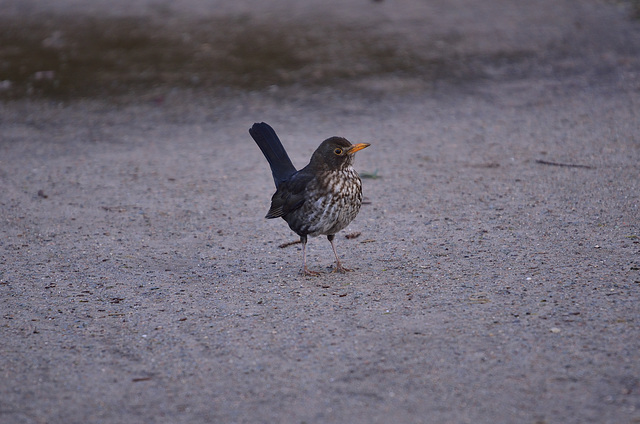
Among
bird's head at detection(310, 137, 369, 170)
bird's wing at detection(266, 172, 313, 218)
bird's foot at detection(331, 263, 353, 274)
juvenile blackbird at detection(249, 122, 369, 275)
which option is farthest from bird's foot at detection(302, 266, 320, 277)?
bird's head at detection(310, 137, 369, 170)

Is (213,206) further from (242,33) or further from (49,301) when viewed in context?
(242,33)

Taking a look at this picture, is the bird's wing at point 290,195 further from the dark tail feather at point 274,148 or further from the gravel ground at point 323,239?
the gravel ground at point 323,239

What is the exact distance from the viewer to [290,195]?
611cm

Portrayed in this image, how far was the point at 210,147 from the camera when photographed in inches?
381

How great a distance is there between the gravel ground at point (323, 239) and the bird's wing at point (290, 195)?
50 cm

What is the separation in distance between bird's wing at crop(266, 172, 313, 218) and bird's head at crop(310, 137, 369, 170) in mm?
173

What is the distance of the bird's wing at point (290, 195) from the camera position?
19.7ft

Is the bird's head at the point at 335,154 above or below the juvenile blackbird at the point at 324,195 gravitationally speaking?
above

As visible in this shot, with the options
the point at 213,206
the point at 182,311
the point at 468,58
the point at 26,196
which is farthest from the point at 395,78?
the point at 182,311

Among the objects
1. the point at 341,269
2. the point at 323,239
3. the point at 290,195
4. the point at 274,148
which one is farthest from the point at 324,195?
the point at 323,239

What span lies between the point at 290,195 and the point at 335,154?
0.52m

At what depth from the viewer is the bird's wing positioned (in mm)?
6008

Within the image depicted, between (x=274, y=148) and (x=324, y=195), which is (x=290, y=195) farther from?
(x=274, y=148)

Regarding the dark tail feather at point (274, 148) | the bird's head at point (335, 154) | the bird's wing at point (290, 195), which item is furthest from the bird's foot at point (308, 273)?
the dark tail feather at point (274, 148)
